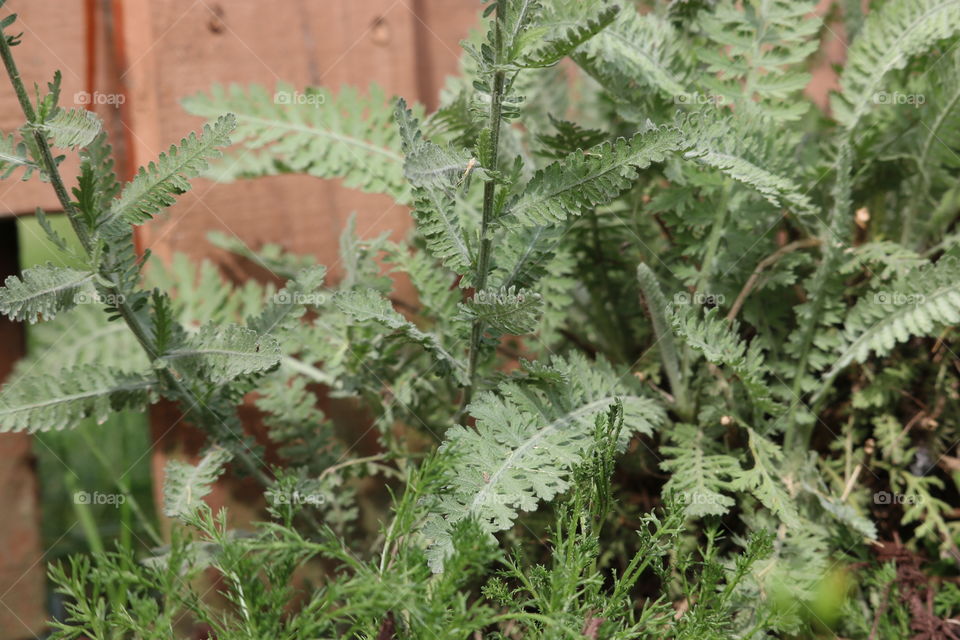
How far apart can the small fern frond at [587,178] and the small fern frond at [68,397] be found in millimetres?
543

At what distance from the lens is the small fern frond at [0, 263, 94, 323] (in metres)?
0.87

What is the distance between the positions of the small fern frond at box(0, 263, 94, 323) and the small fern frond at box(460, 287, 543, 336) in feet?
1.44

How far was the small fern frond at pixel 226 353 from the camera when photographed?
38.2 inches

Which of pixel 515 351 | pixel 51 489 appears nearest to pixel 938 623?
pixel 515 351

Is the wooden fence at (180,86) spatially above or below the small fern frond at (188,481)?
above

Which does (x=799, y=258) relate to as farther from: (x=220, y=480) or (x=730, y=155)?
(x=220, y=480)

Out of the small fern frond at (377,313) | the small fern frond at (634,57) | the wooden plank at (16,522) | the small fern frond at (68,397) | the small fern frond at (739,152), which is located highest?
the small fern frond at (634,57)

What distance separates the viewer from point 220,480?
1406 millimetres

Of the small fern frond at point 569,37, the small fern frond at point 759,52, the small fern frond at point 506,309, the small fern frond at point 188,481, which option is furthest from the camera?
the small fern frond at point 759,52

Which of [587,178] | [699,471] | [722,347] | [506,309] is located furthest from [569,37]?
[699,471]

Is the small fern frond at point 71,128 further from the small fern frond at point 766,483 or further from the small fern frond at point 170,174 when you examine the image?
the small fern frond at point 766,483

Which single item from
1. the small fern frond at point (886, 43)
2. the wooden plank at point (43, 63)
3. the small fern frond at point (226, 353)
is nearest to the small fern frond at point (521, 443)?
the small fern frond at point (226, 353)

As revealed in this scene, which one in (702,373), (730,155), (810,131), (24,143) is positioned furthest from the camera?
(810,131)

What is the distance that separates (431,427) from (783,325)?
0.58 metres
